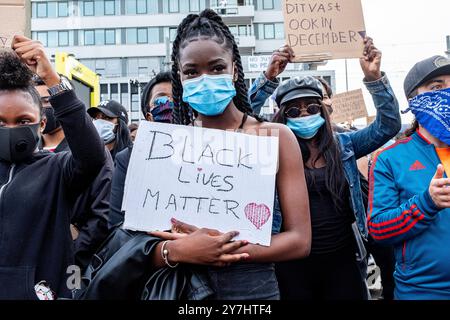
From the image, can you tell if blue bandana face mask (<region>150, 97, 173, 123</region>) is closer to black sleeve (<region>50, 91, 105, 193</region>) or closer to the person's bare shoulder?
black sleeve (<region>50, 91, 105, 193</region>)

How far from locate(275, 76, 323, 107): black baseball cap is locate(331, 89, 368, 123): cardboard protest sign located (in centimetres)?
296

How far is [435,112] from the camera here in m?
2.36

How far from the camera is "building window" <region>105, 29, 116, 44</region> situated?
50281 mm

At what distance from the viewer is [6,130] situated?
219cm

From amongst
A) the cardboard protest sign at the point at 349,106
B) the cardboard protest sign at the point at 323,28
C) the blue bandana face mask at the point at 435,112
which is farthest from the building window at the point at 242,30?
the blue bandana face mask at the point at 435,112

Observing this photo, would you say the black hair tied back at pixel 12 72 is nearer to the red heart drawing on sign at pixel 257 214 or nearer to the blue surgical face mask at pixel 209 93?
the blue surgical face mask at pixel 209 93

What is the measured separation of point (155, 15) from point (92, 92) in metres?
39.4

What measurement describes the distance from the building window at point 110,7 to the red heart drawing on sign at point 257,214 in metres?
52.2

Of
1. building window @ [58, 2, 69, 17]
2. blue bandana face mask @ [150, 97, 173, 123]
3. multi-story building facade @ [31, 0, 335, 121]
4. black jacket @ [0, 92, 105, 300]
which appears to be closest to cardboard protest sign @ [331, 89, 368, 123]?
blue bandana face mask @ [150, 97, 173, 123]

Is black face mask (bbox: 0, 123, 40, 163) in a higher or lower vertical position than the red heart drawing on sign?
higher

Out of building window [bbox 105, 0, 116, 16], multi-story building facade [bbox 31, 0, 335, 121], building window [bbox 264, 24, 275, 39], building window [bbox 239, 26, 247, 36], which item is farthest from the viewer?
building window [bbox 105, 0, 116, 16]

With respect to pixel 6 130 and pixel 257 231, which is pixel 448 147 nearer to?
pixel 257 231

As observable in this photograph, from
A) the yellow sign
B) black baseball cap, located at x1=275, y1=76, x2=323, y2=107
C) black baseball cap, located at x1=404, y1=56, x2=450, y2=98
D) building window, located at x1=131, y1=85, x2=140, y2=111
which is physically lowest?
black baseball cap, located at x1=404, y1=56, x2=450, y2=98

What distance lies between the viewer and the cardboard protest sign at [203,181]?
184 cm
